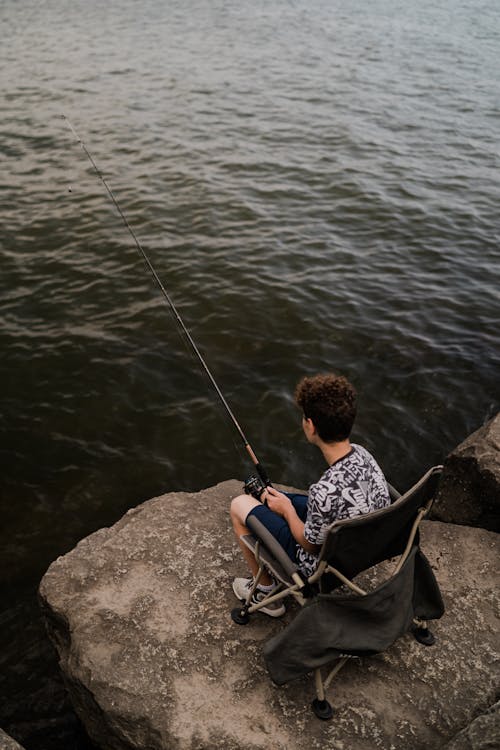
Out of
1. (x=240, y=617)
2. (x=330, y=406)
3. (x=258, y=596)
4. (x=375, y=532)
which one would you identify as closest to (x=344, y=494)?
(x=375, y=532)

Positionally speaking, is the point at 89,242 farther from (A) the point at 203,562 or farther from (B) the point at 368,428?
(A) the point at 203,562

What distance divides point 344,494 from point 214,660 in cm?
132

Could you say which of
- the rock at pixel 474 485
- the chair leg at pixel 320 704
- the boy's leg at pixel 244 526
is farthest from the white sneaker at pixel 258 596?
the rock at pixel 474 485

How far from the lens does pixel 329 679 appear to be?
145 inches

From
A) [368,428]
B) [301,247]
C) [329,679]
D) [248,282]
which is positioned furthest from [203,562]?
[301,247]

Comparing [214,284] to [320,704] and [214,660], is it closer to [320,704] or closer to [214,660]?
[214,660]

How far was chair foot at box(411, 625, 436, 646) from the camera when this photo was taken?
400 cm

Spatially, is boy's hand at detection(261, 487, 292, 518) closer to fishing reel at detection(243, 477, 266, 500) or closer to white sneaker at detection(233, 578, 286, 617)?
fishing reel at detection(243, 477, 266, 500)

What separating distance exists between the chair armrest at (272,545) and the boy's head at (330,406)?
26.2 inches

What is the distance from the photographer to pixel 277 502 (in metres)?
4.01

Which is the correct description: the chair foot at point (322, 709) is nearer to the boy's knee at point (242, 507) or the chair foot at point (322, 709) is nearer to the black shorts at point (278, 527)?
the black shorts at point (278, 527)

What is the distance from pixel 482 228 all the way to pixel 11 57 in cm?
1824

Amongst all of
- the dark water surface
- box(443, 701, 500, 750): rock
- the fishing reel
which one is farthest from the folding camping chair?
the dark water surface

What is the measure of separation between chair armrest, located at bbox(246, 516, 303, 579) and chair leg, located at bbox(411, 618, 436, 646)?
2.73 feet
